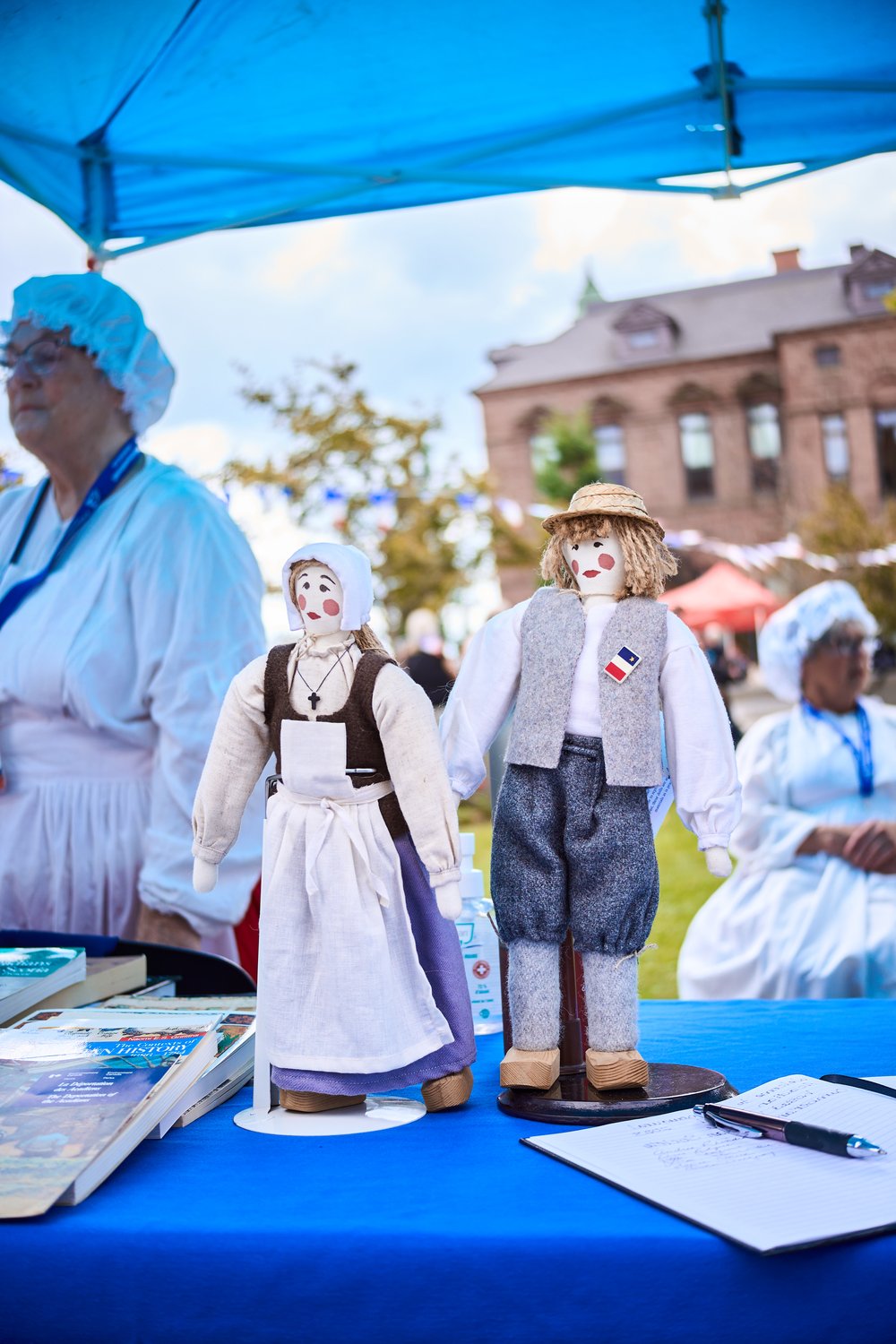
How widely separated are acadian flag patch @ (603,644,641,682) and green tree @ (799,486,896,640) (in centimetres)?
1968

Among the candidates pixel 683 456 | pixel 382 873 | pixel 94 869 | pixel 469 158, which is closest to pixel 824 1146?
pixel 382 873

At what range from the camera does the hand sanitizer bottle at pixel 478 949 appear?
1489 millimetres

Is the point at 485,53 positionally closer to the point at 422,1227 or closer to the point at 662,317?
the point at 422,1227

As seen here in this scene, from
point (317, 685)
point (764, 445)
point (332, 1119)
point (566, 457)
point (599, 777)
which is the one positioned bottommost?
point (332, 1119)

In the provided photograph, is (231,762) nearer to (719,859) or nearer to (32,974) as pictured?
(32,974)

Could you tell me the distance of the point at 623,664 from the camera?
4.14ft

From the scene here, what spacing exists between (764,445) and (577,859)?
84.3ft

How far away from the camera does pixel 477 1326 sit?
0.85 metres

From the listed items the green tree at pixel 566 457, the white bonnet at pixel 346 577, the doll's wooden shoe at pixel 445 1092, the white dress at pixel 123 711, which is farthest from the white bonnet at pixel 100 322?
the green tree at pixel 566 457

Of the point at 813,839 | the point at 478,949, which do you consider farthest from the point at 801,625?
the point at 478,949

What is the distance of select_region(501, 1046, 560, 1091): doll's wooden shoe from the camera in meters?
1.20

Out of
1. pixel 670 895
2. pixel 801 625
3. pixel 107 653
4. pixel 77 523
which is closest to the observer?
pixel 107 653

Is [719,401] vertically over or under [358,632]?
over

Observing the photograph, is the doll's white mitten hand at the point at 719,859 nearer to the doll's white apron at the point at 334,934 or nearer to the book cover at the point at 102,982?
the doll's white apron at the point at 334,934
